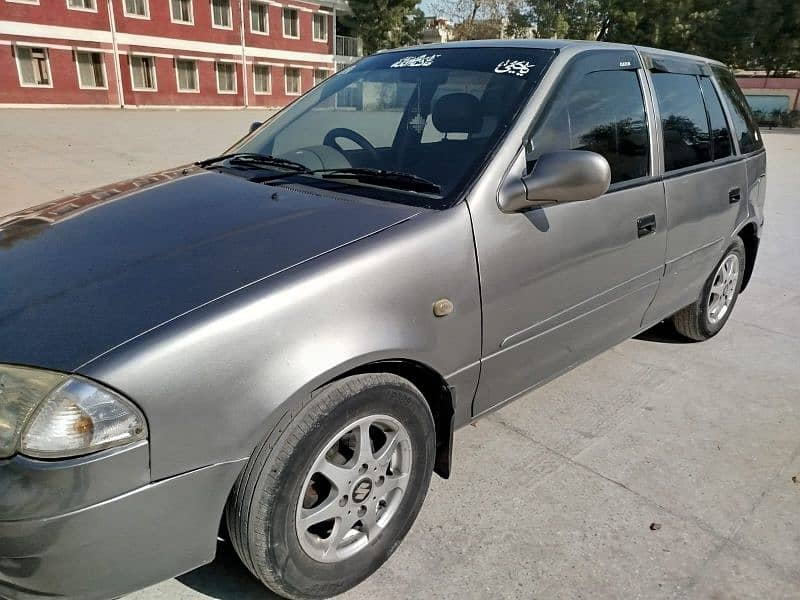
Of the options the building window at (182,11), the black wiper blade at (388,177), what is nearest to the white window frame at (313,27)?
the building window at (182,11)

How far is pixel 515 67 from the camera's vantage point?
2.64 m

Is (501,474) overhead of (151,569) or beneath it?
beneath

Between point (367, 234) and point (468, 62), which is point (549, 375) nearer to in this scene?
point (367, 234)

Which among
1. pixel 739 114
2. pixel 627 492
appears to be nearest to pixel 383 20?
pixel 739 114

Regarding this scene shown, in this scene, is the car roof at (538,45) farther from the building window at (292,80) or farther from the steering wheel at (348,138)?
the building window at (292,80)

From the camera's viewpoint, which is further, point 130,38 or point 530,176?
point 130,38

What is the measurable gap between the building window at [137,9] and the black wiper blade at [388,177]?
3209 cm

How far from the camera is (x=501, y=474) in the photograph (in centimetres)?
273

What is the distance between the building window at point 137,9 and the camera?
29062mm

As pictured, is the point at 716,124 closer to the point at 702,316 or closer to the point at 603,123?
the point at 702,316

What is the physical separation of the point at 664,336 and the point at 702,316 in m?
0.34

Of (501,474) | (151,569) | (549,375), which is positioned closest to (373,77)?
(549,375)

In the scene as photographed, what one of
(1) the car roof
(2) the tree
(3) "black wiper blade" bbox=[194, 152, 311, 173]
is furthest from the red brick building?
(1) the car roof

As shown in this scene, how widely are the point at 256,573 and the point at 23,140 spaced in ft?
51.5
